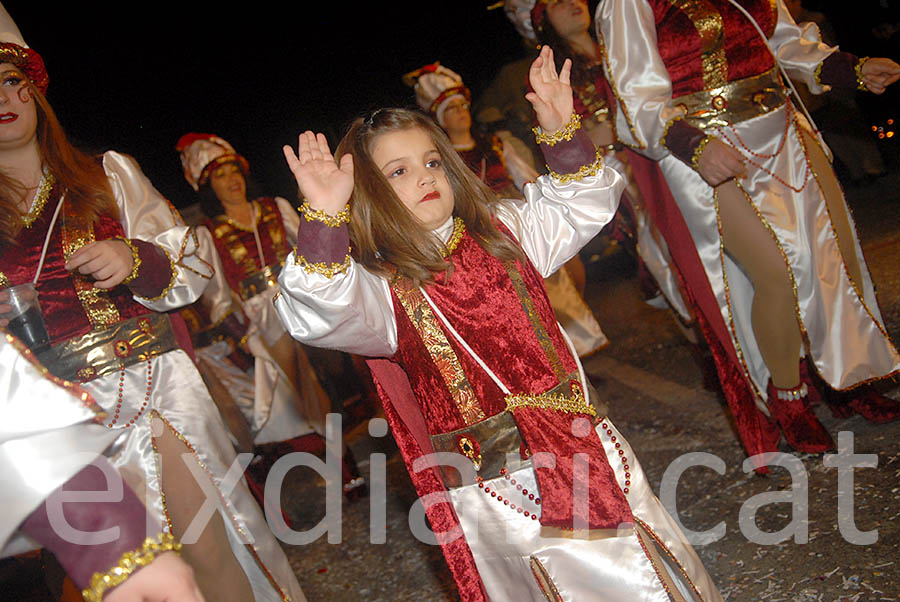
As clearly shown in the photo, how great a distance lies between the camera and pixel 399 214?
5.59 ft

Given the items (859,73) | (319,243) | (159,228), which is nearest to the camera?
(319,243)

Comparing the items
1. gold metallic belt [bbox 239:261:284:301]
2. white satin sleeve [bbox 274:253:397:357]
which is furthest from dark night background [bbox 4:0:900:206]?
white satin sleeve [bbox 274:253:397:357]

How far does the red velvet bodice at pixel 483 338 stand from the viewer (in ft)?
5.41

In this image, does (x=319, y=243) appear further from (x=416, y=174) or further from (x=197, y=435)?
(x=197, y=435)

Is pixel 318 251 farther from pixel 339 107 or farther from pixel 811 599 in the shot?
pixel 339 107

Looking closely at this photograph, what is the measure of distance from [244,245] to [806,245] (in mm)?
3093

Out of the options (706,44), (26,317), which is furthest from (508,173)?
(26,317)

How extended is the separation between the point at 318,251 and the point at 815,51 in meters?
2.15

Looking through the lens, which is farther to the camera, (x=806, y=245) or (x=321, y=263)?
(x=806, y=245)

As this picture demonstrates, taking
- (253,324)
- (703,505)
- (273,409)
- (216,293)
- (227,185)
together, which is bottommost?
(703,505)

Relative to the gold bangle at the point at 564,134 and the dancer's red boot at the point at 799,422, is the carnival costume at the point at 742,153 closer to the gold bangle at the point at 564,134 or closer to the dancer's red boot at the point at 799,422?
the dancer's red boot at the point at 799,422

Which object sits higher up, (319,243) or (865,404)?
(319,243)

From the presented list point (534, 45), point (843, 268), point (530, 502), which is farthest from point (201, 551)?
point (534, 45)

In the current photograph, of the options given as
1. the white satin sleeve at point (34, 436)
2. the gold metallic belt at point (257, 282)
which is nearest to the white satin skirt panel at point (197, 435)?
the white satin sleeve at point (34, 436)
